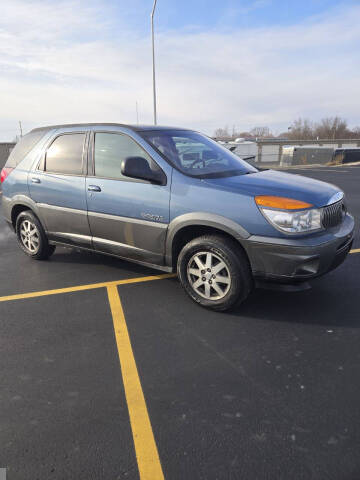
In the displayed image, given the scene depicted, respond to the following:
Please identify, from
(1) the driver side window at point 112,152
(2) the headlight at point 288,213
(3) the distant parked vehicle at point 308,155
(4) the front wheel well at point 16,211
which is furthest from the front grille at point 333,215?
(3) the distant parked vehicle at point 308,155

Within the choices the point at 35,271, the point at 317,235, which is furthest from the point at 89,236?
the point at 317,235

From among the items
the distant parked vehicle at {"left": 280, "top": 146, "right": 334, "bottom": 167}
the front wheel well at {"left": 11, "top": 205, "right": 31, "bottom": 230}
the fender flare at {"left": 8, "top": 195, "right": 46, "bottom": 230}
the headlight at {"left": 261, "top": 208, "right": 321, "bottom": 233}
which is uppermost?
the headlight at {"left": 261, "top": 208, "right": 321, "bottom": 233}

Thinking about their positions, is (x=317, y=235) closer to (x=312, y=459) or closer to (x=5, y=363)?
(x=312, y=459)

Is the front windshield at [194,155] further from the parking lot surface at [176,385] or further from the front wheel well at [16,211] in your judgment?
the front wheel well at [16,211]

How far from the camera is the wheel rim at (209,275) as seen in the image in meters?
3.36

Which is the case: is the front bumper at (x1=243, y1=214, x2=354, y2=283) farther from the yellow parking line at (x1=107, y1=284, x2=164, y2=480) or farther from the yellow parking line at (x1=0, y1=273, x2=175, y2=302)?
the yellow parking line at (x1=0, y1=273, x2=175, y2=302)

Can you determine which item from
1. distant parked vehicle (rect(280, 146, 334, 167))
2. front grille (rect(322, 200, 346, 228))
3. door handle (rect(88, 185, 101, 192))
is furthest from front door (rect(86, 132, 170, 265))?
distant parked vehicle (rect(280, 146, 334, 167))

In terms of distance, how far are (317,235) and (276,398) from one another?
1.45 meters

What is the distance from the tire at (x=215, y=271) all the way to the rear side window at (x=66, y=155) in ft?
5.86

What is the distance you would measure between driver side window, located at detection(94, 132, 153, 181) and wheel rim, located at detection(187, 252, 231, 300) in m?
1.17

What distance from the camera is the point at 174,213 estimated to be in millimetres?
3475

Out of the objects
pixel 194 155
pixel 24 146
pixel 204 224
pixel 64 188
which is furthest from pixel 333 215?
pixel 24 146

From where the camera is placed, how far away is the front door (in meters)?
3.61

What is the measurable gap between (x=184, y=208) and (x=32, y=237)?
2.66 meters
